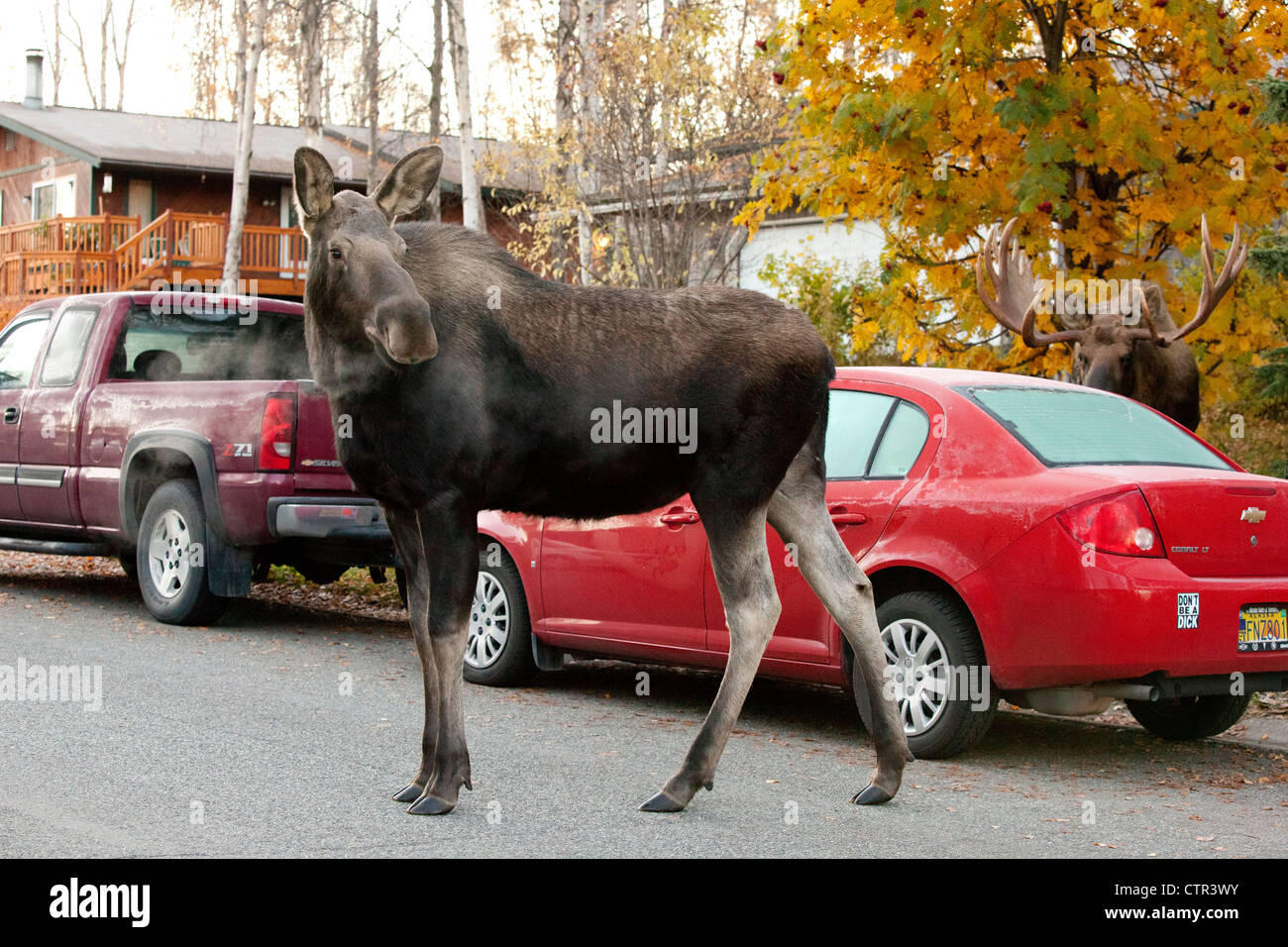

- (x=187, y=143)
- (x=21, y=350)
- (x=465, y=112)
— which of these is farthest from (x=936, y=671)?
(x=187, y=143)

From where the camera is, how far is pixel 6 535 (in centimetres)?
1257

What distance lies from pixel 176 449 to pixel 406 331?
5799 mm

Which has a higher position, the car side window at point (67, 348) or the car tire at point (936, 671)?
the car side window at point (67, 348)

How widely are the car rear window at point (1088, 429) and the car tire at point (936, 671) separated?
84 cm

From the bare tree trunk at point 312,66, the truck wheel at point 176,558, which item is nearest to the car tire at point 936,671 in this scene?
the truck wheel at point 176,558

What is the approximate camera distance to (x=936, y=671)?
23.0ft

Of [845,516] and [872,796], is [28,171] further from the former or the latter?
[872,796]

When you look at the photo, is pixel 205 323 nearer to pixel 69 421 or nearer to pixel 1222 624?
pixel 69 421

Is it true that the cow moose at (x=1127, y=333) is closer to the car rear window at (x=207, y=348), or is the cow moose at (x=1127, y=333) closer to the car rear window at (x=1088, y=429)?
the car rear window at (x=1088, y=429)

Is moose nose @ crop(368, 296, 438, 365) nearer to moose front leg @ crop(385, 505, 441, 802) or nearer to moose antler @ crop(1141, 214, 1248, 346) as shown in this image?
moose front leg @ crop(385, 505, 441, 802)

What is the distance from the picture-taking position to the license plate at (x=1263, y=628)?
263 inches

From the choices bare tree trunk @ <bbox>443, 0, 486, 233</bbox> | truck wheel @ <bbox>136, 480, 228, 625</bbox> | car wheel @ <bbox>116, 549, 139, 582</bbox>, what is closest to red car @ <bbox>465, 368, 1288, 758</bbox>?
truck wheel @ <bbox>136, 480, 228, 625</bbox>

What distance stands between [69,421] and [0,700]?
4.30 m

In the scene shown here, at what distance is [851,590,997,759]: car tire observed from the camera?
6.88 metres
